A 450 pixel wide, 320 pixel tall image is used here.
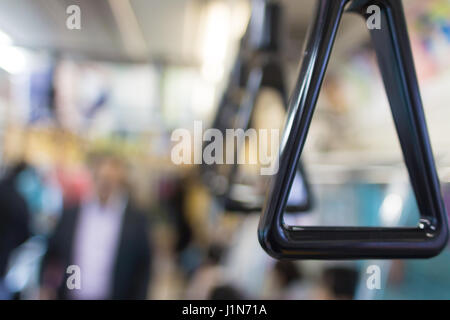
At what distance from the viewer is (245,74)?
0.78 m

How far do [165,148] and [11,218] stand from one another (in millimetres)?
1959

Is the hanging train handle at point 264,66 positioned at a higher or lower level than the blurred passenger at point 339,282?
higher

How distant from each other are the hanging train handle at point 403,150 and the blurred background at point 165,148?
25cm

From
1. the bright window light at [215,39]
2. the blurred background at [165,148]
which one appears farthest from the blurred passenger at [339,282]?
the bright window light at [215,39]

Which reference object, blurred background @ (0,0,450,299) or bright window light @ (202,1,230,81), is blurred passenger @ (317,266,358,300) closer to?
blurred background @ (0,0,450,299)

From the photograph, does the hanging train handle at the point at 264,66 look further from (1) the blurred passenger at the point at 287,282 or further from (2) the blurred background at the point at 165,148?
(1) the blurred passenger at the point at 287,282

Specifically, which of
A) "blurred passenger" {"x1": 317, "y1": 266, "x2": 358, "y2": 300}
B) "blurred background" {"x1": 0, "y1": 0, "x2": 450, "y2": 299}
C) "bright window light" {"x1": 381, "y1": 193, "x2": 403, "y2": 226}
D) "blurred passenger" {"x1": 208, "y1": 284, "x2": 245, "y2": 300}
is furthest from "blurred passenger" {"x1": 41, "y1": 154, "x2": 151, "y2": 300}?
"bright window light" {"x1": 381, "y1": 193, "x2": 403, "y2": 226}

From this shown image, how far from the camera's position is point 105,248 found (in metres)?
1.71

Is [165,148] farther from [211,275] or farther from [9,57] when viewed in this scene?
[9,57]

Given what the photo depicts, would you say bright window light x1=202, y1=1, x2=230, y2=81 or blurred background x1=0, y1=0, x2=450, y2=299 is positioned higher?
bright window light x1=202, y1=1, x2=230, y2=81

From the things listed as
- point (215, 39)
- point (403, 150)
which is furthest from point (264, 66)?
point (215, 39)

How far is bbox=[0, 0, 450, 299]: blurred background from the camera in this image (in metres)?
1.13

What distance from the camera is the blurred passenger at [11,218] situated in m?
1.59

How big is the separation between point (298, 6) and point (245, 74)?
3.90ft
